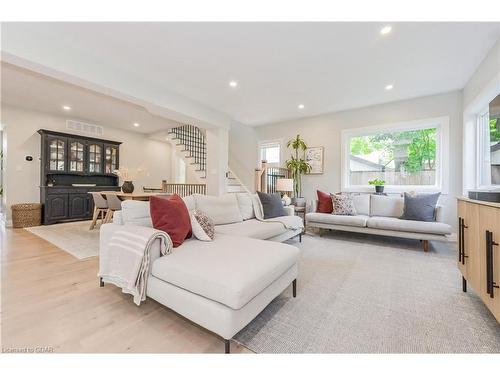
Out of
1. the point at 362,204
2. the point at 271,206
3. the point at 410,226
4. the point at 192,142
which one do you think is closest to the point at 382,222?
the point at 410,226

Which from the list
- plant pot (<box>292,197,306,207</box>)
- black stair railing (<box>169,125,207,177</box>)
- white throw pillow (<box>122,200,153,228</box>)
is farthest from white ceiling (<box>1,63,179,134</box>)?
plant pot (<box>292,197,306,207</box>)

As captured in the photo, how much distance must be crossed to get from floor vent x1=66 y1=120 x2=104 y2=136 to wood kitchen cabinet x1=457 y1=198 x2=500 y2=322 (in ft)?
24.5

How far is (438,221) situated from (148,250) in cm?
402

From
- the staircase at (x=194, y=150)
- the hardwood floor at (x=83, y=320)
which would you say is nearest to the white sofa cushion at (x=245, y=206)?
the hardwood floor at (x=83, y=320)

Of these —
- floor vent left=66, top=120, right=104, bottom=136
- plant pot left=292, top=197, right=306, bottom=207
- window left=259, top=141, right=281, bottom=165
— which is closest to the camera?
plant pot left=292, top=197, right=306, bottom=207

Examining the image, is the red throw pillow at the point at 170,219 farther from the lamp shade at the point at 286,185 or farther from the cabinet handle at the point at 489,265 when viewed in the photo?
the lamp shade at the point at 286,185

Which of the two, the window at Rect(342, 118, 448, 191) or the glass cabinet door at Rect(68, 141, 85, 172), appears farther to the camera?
the glass cabinet door at Rect(68, 141, 85, 172)

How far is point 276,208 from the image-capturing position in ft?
11.7

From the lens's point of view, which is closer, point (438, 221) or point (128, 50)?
point (128, 50)

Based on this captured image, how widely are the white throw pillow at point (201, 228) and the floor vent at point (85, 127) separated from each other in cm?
556

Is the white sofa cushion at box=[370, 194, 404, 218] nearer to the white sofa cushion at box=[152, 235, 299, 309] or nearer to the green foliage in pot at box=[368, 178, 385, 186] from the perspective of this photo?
the green foliage in pot at box=[368, 178, 385, 186]

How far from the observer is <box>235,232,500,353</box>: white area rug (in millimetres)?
1320
